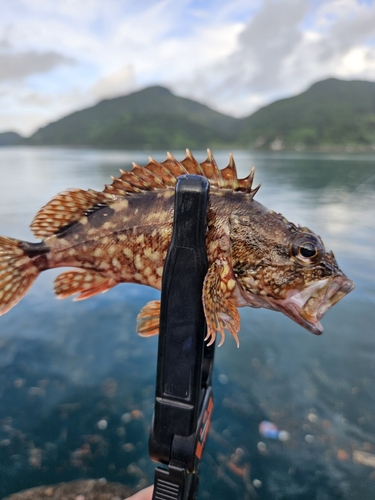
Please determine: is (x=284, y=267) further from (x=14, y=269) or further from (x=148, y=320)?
(x=14, y=269)

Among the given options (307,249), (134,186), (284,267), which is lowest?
(284,267)

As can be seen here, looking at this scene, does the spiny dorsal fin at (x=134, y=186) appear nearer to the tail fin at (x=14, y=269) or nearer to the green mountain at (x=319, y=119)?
the tail fin at (x=14, y=269)

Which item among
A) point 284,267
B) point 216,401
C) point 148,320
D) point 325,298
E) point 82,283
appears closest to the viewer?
point 325,298

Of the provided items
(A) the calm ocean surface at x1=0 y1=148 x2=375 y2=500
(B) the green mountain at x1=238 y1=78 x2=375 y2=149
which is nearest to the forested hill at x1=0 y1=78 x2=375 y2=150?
(B) the green mountain at x1=238 y1=78 x2=375 y2=149

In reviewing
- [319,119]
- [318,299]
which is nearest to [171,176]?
[318,299]

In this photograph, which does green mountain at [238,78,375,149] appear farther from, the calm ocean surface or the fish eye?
the fish eye

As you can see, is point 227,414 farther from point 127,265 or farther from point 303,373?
point 127,265

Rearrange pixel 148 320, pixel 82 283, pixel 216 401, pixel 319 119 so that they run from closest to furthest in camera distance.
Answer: pixel 148 320, pixel 82 283, pixel 216 401, pixel 319 119
